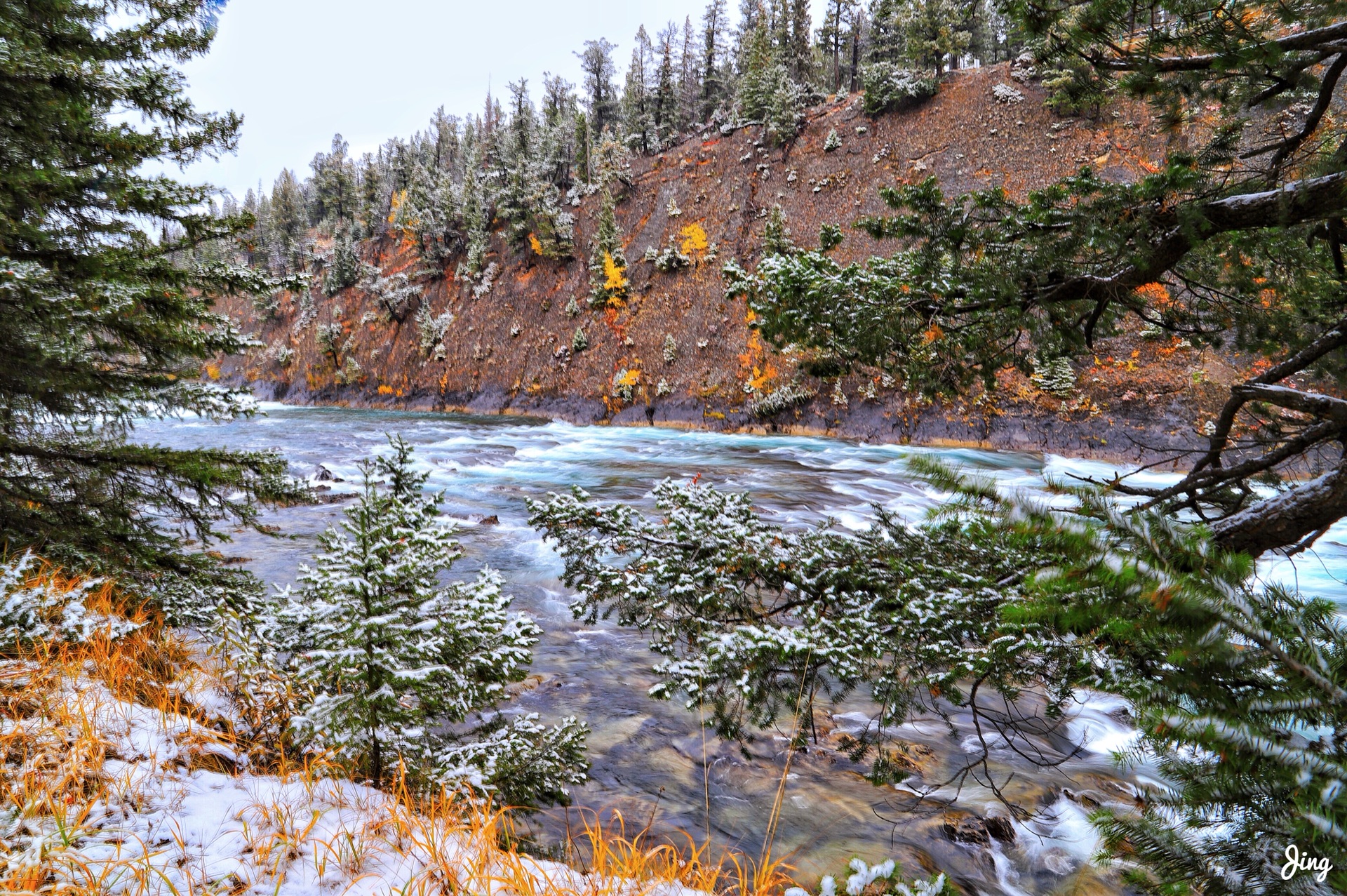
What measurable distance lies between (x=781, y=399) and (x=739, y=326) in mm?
5929

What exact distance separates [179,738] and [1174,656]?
4.54m

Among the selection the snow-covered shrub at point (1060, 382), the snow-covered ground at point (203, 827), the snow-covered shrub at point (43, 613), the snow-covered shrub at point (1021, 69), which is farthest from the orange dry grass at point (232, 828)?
the snow-covered shrub at point (1021, 69)

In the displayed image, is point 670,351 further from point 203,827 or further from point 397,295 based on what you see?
point 203,827

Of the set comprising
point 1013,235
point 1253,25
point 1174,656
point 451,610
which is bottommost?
point 451,610

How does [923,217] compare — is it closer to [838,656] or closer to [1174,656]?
[838,656]

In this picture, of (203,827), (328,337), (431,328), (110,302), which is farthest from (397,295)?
(203,827)

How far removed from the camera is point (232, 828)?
2.66 metres

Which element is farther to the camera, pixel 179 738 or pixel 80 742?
pixel 179 738

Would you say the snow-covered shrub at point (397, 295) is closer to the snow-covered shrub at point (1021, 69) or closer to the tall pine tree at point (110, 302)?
the snow-covered shrub at point (1021, 69)

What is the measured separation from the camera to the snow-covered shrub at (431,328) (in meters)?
42.6

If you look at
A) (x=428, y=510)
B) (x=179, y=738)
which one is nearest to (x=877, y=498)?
(x=428, y=510)

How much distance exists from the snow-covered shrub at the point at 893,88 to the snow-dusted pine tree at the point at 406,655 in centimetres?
4061

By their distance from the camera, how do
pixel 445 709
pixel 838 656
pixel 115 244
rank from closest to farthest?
1. pixel 838 656
2. pixel 445 709
3. pixel 115 244

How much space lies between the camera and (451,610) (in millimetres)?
3549
